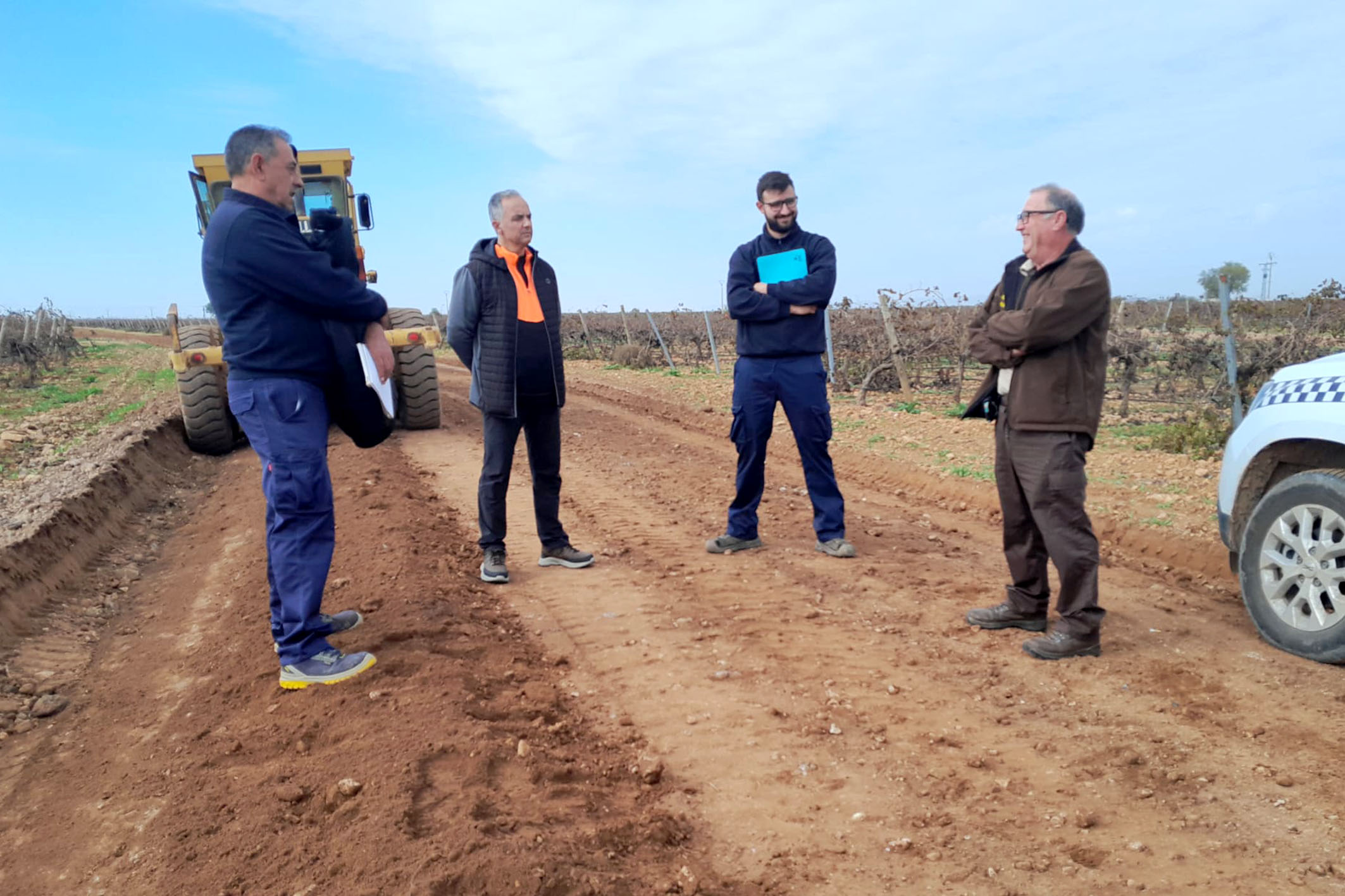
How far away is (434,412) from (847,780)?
8.26m

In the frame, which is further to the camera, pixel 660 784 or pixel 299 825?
pixel 660 784

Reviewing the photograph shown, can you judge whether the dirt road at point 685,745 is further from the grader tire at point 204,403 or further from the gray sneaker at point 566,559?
the grader tire at point 204,403

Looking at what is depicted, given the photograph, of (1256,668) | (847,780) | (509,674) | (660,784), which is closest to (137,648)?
(509,674)

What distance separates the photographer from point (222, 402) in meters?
9.18

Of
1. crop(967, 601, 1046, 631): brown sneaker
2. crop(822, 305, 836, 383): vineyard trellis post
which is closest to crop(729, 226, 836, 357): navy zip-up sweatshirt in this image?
crop(967, 601, 1046, 631): brown sneaker

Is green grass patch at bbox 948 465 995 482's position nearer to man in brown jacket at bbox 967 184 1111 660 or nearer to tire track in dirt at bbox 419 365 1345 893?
tire track in dirt at bbox 419 365 1345 893

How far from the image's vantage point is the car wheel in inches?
128

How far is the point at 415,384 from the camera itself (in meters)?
9.71

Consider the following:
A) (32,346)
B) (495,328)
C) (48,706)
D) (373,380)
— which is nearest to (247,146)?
(373,380)

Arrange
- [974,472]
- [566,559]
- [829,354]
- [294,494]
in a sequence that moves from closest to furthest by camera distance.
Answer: [294,494]
[566,559]
[974,472]
[829,354]

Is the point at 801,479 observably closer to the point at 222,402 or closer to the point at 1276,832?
the point at 1276,832

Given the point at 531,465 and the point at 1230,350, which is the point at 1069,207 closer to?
the point at 531,465

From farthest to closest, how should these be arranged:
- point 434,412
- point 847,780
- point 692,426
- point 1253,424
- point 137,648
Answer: point 692,426, point 434,412, point 137,648, point 1253,424, point 847,780

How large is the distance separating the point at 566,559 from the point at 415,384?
5623mm
